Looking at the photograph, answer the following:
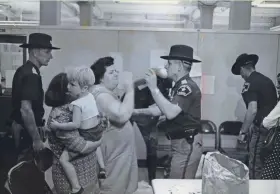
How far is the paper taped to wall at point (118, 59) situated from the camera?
7.91 feet

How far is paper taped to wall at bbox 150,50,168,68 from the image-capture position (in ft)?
7.93

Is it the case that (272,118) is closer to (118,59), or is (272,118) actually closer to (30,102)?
(118,59)

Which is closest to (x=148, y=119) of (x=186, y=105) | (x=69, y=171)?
(x=186, y=105)

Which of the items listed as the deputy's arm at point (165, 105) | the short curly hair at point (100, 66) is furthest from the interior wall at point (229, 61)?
the short curly hair at point (100, 66)

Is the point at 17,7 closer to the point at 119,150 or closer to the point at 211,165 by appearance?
the point at 119,150

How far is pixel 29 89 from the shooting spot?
2.42 meters

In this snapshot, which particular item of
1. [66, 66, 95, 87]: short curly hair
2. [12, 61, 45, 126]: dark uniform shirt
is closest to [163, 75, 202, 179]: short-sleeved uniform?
[66, 66, 95, 87]: short curly hair

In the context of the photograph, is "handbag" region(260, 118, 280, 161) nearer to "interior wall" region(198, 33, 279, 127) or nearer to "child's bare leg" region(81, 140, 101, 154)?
"interior wall" region(198, 33, 279, 127)

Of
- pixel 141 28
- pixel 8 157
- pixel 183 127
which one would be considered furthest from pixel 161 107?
pixel 8 157

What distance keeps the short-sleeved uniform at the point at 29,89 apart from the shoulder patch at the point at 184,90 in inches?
37.3

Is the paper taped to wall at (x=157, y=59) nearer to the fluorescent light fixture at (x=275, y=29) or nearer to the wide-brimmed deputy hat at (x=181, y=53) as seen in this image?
the wide-brimmed deputy hat at (x=181, y=53)

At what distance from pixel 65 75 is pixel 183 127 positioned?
0.89 m

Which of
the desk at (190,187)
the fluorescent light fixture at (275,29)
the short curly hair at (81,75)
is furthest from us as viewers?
the fluorescent light fixture at (275,29)

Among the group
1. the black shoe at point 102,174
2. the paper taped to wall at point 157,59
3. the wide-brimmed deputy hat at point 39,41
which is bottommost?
the black shoe at point 102,174
